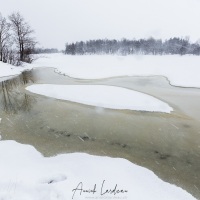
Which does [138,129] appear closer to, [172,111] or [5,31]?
[172,111]

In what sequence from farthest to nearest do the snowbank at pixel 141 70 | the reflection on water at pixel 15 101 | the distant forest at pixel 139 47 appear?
the distant forest at pixel 139 47 → the snowbank at pixel 141 70 → the reflection on water at pixel 15 101

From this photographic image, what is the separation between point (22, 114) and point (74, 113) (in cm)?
270

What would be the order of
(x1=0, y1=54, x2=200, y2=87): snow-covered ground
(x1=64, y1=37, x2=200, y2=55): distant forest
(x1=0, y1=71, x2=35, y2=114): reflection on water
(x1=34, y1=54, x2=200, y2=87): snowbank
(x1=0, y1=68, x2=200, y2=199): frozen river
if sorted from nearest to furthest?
(x1=0, y1=68, x2=200, y2=199): frozen river, (x1=0, y1=71, x2=35, y2=114): reflection on water, (x1=34, y1=54, x2=200, y2=87): snowbank, (x1=0, y1=54, x2=200, y2=87): snow-covered ground, (x1=64, y1=37, x2=200, y2=55): distant forest

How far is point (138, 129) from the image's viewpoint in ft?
31.7

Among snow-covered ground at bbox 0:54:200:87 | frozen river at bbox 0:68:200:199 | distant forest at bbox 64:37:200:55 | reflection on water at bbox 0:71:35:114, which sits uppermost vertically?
distant forest at bbox 64:37:200:55

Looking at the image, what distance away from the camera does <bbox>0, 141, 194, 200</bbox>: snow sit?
16.5 ft

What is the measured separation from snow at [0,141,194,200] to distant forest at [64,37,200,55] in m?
82.2

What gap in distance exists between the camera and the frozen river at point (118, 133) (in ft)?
23.1

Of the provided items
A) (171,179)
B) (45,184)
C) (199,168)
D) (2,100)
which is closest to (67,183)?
(45,184)

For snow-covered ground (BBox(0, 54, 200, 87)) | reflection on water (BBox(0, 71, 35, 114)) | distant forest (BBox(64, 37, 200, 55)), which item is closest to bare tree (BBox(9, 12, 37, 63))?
snow-covered ground (BBox(0, 54, 200, 87))

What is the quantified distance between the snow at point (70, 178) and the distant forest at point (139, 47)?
82.2m

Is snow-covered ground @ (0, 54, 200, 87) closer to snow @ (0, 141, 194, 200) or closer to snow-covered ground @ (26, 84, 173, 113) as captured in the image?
snow-covered ground @ (26, 84, 173, 113)

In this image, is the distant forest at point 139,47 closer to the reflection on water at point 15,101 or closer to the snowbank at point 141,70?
the snowbank at point 141,70

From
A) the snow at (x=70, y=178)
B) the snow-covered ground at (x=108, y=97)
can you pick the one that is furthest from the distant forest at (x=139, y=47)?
the snow at (x=70, y=178)
